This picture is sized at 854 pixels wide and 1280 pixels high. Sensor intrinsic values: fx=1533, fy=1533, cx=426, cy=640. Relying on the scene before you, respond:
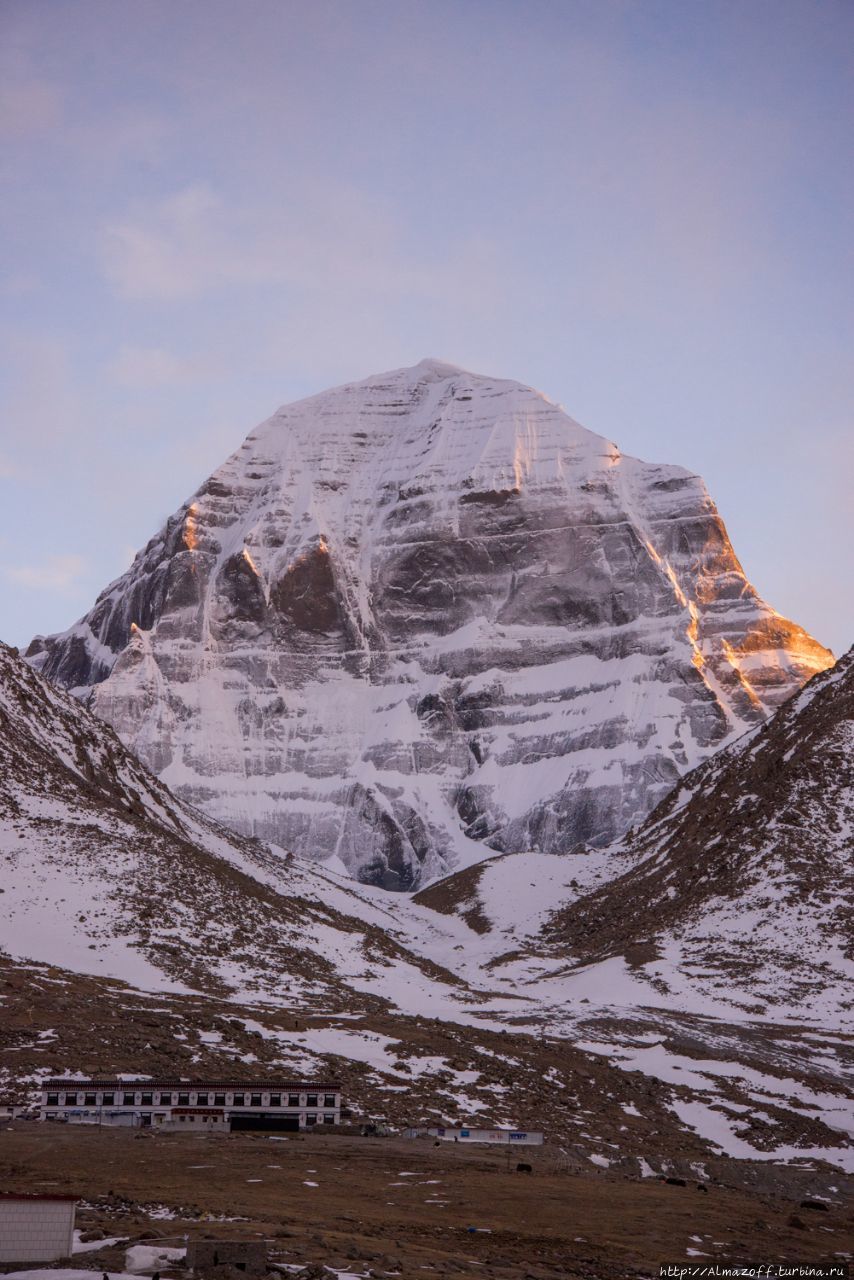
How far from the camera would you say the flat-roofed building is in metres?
63.5

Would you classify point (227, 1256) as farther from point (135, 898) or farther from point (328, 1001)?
point (135, 898)

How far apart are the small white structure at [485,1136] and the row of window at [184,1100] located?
15.4 ft

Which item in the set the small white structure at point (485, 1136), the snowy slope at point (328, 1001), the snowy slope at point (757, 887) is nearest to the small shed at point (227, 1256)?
the snowy slope at point (328, 1001)

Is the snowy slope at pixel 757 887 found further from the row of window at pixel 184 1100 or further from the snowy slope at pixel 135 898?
the row of window at pixel 184 1100

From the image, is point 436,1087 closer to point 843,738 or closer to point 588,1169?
point 588,1169

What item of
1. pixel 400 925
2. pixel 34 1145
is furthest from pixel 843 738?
pixel 34 1145

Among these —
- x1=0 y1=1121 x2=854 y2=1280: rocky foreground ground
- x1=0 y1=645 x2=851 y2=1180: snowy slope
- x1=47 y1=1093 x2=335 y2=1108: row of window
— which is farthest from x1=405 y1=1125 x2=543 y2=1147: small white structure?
x1=47 y1=1093 x2=335 y2=1108: row of window

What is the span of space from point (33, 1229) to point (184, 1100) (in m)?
34.4

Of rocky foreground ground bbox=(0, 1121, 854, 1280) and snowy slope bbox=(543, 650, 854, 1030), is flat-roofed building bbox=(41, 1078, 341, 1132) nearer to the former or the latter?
rocky foreground ground bbox=(0, 1121, 854, 1280)

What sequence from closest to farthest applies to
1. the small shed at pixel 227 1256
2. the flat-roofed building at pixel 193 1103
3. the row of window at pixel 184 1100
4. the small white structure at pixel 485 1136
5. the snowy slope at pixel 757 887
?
1. the small shed at pixel 227 1256
2. the flat-roofed building at pixel 193 1103
3. the row of window at pixel 184 1100
4. the small white structure at pixel 485 1136
5. the snowy slope at pixel 757 887

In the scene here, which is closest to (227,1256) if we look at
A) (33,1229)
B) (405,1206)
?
(33,1229)

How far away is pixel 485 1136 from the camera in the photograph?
6619 cm

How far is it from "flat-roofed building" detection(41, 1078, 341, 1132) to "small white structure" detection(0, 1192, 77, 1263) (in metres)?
31.2

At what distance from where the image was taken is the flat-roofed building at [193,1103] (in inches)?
2500
